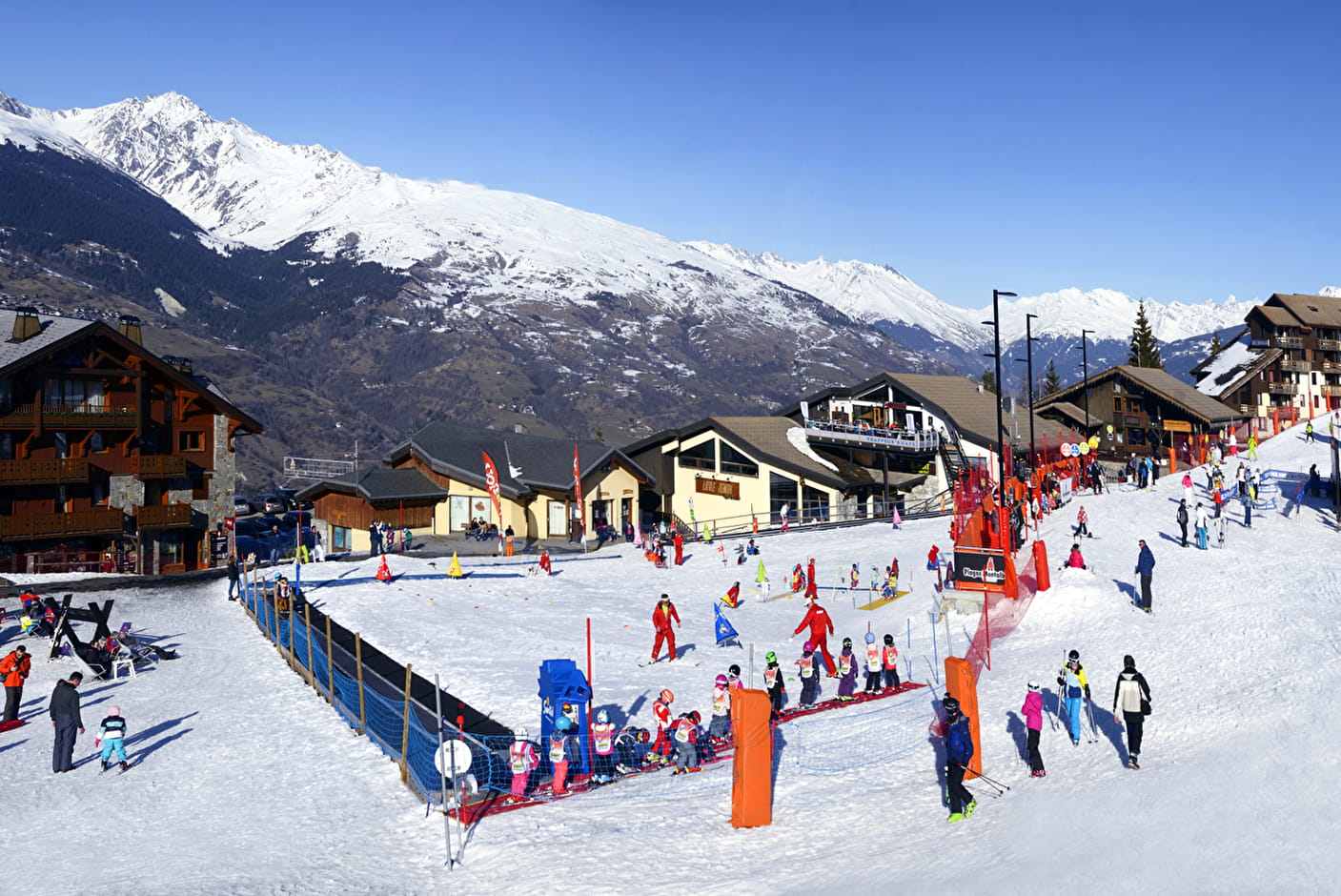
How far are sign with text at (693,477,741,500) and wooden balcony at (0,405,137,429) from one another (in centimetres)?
2987

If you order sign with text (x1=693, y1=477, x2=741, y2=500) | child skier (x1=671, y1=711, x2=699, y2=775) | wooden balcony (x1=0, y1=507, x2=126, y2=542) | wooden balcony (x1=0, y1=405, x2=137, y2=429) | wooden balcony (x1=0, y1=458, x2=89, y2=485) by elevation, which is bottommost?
child skier (x1=671, y1=711, x2=699, y2=775)

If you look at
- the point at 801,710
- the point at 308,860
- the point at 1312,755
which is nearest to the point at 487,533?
the point at 801,710

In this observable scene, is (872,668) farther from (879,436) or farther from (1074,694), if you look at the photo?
(879,436)

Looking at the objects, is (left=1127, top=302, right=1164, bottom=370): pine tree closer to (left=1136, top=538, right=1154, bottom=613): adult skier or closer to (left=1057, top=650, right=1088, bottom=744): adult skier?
(left=1136, top=538, right=1154, bottom=613): adult skier

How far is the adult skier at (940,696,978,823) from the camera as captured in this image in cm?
1279

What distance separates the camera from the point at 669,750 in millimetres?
16531

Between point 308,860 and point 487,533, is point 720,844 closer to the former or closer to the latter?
point 308,860

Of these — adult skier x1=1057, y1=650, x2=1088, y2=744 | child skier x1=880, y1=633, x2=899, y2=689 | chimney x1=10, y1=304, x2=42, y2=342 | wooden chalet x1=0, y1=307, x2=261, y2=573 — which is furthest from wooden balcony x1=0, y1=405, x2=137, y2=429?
adult skier x1=1057, y1=650, x2=1088, y2=744

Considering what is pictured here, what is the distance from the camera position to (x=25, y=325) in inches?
Result: 1615

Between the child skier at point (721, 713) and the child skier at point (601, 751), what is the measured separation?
1.98 metres

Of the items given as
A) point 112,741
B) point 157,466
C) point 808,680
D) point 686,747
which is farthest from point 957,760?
point 157,466

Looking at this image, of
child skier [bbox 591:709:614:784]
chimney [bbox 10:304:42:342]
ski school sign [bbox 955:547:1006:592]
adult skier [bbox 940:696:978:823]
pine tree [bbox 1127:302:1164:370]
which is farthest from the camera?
pine tree [bbox 1127:302:1164:370]

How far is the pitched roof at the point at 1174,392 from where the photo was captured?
6212 cm

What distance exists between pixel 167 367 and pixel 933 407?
4002 cm
